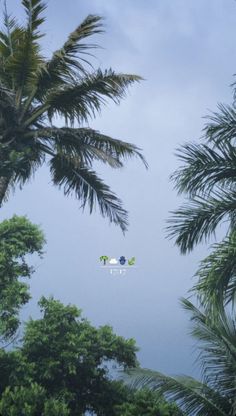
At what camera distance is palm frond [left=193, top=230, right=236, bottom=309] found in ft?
22.8

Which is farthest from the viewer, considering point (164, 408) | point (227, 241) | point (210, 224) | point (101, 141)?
point (101, 141)

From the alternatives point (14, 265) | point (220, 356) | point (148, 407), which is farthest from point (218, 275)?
point (14, 265)

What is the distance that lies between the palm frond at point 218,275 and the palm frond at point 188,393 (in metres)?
2.15

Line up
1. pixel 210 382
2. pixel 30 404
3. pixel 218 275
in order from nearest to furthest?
pixel 218 275 → pixel 210 382 → pixel 30 404

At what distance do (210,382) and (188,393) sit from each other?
42 centimetres

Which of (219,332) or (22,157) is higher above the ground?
(22,157)

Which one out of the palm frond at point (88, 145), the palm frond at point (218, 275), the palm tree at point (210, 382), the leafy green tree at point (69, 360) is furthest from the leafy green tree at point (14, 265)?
the palm frond at point (218, 275)

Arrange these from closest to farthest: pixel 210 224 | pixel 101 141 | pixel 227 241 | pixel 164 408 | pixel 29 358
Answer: pixel 227 241, pixel 210 224, pixel 164 408, pixel 101 141, pixel 29 358

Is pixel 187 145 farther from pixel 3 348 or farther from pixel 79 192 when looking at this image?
pixel 3 348

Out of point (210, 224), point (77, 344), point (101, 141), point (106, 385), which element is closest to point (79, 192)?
point (101, 141)

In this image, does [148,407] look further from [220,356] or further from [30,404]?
[220,356]

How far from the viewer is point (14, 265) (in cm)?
1514

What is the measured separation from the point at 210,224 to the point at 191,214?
335mm

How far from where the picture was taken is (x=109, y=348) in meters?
14.5
